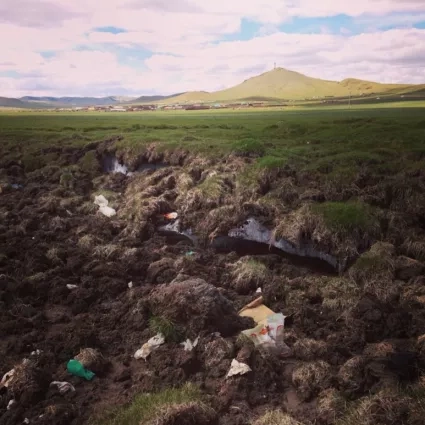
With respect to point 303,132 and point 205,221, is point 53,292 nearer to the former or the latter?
point 205,221

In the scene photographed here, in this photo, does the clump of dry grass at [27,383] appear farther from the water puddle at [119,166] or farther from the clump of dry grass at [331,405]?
the water puddle at [119,166]

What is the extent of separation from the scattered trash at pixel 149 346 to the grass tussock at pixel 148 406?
179 cm

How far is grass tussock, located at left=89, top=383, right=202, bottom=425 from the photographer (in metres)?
9.16

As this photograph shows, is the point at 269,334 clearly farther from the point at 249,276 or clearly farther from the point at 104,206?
the point at 104,206

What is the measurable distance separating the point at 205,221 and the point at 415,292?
1005cm

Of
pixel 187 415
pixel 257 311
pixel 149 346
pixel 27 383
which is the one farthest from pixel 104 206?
pixel 187 415

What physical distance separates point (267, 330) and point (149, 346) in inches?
129

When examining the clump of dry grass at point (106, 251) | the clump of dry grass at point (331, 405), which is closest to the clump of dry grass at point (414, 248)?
the clump of dry grass at point (331, 405)

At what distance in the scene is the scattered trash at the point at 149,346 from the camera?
11940 millimetres

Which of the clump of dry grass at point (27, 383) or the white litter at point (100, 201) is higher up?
the white litter at point (100, 201)

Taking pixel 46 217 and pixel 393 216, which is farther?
pixel 46 217

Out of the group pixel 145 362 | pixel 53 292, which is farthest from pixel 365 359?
pixel 53 292

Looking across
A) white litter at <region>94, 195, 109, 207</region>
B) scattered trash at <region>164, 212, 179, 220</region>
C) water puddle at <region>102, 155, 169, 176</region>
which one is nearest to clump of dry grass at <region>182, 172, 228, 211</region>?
scattered trash at <region>164, 212, 179, 220</region>

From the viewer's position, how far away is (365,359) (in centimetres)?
1064
